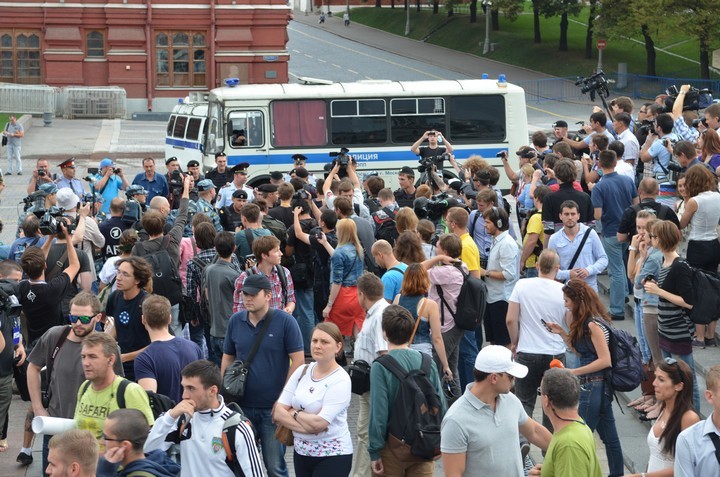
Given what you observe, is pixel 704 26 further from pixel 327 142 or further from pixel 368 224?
pixel 368 224

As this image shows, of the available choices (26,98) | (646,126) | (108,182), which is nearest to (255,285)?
(108,182)

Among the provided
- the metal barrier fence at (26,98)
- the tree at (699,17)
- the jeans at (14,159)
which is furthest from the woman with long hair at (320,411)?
the tree at (699,17)

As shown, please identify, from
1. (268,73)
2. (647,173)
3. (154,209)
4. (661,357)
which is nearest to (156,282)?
(154,209)

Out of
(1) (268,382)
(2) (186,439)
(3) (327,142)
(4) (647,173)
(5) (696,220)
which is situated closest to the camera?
(2) (186,439)

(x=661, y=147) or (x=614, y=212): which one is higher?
(x=661, y=147)

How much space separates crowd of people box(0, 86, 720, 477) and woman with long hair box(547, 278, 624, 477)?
2 cm

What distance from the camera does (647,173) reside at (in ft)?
52.7

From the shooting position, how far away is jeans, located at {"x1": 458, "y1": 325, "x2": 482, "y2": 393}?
11047 millimetres

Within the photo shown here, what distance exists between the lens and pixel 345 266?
11.5 metres

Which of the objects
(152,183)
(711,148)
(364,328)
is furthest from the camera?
(152,183)

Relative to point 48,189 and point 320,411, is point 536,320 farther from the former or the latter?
point 48,189

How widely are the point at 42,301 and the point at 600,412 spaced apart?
500 cm

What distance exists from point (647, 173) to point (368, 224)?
18.3 ft

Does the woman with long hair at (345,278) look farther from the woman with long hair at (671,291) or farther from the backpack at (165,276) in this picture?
the woman with long hair at (671,291)
